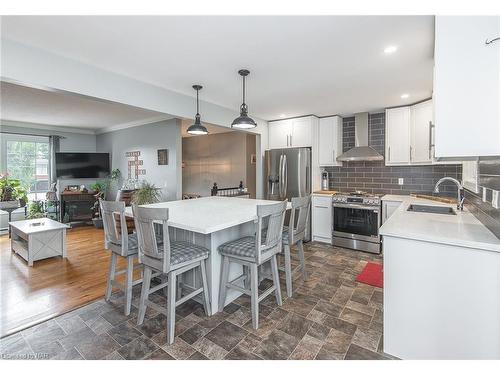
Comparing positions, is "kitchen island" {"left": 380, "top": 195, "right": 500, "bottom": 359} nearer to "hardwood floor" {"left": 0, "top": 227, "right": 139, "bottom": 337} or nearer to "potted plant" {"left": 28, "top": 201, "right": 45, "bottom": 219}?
"hardwood floor" {"left": 0, "top": 227, "right": 139, "bottom": 337}

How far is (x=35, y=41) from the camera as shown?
2039 mm

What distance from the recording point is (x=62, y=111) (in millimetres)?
4777

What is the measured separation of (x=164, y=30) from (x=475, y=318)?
107 inches

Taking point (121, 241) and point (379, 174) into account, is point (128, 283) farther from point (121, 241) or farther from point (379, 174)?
point (379, 174)

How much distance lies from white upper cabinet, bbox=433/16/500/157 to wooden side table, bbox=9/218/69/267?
451cm

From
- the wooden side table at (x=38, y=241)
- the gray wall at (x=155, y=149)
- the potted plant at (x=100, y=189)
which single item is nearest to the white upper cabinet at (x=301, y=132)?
the gray wall at (x=155, y=149)

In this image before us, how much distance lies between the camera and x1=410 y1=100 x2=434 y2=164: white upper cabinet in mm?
3531

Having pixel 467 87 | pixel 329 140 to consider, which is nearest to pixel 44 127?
pixel 329 140

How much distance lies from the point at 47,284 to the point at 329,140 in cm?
457

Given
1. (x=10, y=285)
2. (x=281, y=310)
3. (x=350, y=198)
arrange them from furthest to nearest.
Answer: (x=350, y=198) → (x=10, y=285) → (x=281, y=310)

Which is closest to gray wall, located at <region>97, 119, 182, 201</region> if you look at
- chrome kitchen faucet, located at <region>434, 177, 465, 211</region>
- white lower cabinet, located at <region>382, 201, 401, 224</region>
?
white lower cabinet, located at <region>382, 201, 401, 224</region>

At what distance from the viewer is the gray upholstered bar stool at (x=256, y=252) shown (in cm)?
197
